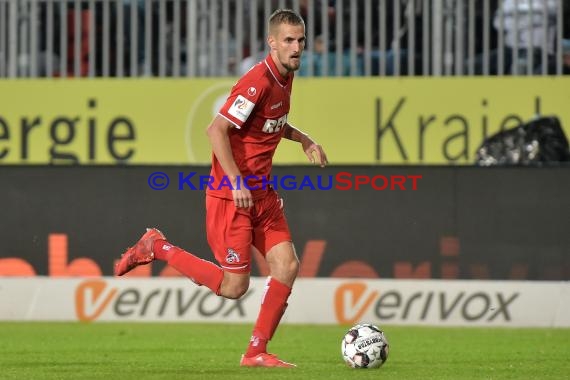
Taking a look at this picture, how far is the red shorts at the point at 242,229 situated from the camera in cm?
860

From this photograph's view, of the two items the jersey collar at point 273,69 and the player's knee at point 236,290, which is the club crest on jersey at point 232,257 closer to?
the player's knee at point 236,290

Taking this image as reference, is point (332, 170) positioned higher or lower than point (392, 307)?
higher

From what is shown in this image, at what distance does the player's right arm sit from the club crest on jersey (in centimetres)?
55

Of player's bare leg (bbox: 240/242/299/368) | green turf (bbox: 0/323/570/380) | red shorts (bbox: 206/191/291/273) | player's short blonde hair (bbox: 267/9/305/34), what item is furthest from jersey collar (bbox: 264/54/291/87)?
green turf (bbox: 0/323/570/380)

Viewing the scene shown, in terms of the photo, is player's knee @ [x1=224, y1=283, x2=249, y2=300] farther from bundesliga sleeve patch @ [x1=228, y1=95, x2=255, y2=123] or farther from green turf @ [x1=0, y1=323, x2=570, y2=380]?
bundesliga sleeve patch @ [x1=228, y1=95, x2=255, y2=123]

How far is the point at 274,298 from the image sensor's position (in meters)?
8.58

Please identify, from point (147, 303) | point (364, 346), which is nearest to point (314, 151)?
point (364, 346)

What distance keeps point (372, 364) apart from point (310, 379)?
2.41ft

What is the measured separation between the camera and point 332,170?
13461 millimetres

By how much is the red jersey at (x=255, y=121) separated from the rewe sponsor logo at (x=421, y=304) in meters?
4.74

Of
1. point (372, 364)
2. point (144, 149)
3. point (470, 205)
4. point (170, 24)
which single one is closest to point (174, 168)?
point (144, 149)

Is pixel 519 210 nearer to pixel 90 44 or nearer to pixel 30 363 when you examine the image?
pixel 90 44

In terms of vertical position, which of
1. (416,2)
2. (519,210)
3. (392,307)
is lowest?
(392,307)

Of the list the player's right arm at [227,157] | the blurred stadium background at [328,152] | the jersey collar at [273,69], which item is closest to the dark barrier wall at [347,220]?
the blurred stadium background at [328,152]
